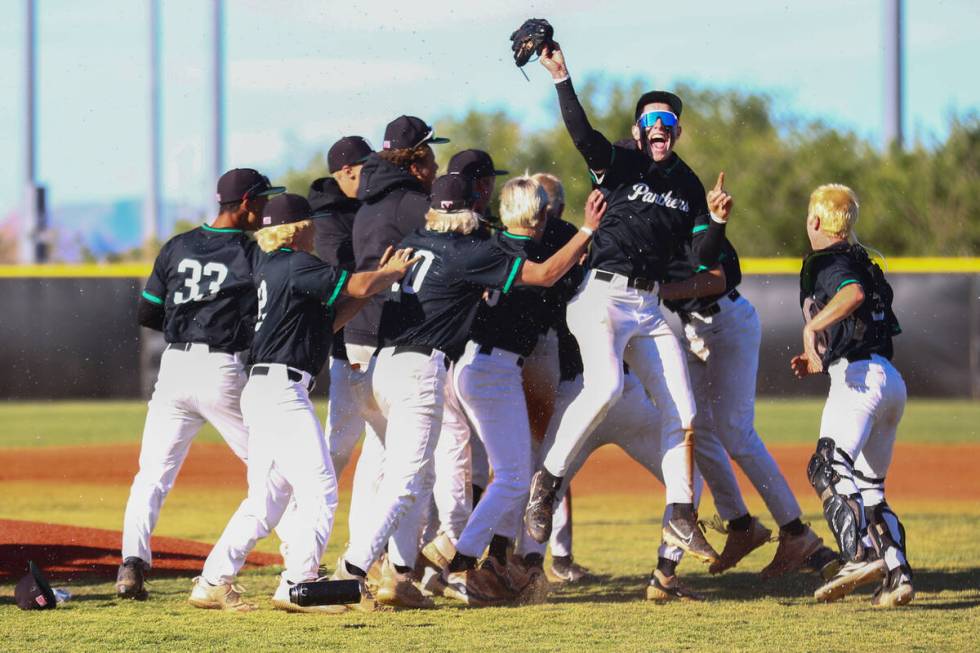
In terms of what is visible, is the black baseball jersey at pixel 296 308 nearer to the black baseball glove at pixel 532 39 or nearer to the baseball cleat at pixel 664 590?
the black baseball glove at pixel 532 39

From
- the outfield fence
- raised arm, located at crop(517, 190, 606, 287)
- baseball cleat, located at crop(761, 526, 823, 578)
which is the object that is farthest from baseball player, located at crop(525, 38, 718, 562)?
the outfield fence

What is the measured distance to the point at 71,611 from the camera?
6008mm

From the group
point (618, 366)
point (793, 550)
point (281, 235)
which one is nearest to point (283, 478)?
point (281, 235)

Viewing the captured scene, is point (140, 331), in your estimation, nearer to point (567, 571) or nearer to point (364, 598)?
point (567, 571)

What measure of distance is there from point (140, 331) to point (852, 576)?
47.5 ft

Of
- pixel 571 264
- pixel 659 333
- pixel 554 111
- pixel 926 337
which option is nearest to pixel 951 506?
pixel 659 333

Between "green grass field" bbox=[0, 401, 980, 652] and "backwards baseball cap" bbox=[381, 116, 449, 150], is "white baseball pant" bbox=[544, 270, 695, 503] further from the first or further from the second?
"backwards baseball cap" bbox=[381, 116, 449, 150]

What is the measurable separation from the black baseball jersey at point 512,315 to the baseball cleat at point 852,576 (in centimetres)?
167

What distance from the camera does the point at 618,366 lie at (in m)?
6.35

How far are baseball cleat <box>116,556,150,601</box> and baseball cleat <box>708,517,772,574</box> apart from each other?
2739mm

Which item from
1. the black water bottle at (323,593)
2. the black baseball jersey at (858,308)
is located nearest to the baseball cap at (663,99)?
the black baseball jersey at (858,308)

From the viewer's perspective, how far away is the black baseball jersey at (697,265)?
6.70 metres

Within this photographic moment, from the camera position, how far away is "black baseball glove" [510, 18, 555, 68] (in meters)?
6.25

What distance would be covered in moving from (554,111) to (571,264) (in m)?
39.3
